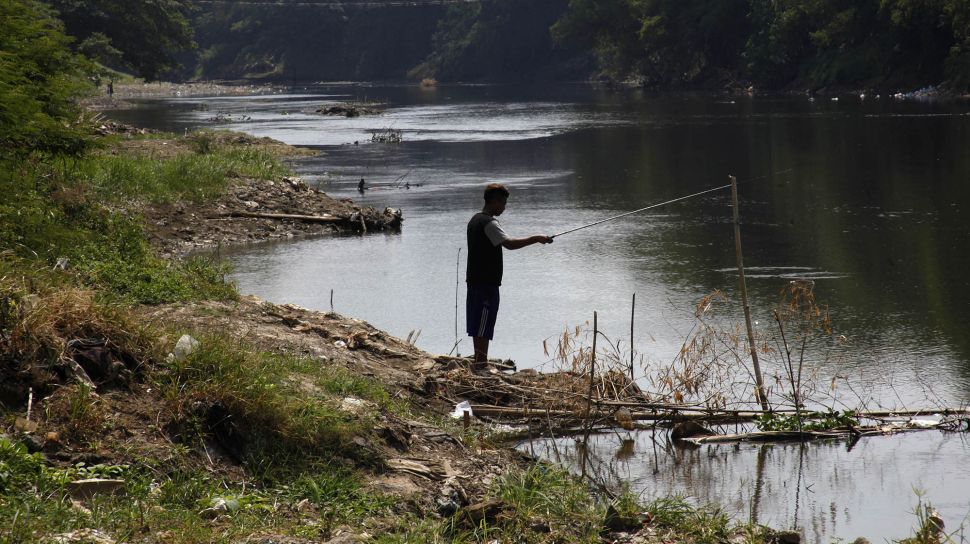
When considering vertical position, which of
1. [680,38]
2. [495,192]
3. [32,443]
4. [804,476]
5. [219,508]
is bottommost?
[804,476]

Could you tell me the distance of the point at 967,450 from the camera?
27.5ft

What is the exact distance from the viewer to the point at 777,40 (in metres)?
70.4

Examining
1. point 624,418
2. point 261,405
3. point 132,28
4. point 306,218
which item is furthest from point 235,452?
point 132,28

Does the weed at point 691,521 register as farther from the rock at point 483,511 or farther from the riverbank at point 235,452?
the rock at point 483,511

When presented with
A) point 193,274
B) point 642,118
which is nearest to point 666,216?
point 193,274

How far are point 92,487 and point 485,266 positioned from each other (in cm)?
459

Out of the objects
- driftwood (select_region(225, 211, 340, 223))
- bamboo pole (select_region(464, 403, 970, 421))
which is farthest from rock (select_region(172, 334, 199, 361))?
driftwood (select_region(225, 211, 340, 223))

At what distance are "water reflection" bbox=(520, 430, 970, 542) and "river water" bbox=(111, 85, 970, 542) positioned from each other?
0.02 metres

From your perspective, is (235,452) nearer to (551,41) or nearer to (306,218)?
(306,218)

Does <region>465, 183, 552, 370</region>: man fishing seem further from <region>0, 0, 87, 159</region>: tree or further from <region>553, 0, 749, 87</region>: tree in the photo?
<region>553, 0, 749, 87</region>: tree

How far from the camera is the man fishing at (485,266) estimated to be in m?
9.47

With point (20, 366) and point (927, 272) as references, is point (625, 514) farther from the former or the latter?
point (927, 272)

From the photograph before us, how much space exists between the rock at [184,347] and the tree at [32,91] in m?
3.66

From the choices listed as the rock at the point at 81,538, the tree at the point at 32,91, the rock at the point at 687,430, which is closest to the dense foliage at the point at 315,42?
the tree at the point at 32,91
